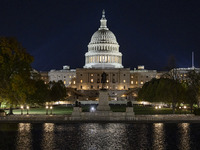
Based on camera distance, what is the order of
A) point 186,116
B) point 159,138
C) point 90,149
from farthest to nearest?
point 186,116, point 159,138, point 90,149

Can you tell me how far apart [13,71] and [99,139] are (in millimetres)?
26136

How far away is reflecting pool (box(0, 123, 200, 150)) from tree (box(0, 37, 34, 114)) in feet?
46.9

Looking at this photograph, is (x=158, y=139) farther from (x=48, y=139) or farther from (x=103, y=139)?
(x=48, y=139)

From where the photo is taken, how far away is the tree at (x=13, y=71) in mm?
49031

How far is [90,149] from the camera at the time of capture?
980 inches

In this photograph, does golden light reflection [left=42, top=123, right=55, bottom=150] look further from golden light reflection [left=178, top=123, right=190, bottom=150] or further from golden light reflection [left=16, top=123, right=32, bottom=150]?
golden light reflection [left=178, top=123, right=190, bottom=150]

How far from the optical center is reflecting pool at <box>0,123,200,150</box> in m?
26.0

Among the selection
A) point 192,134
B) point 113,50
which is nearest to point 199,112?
point 192,134

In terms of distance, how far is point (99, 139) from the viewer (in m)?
29.1

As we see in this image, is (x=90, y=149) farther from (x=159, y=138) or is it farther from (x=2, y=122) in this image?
(x=2, y=122)

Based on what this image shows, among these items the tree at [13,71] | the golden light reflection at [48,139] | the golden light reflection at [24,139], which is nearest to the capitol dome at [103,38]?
the tree at [13,71]

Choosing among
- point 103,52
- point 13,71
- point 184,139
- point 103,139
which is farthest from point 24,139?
point 103,52

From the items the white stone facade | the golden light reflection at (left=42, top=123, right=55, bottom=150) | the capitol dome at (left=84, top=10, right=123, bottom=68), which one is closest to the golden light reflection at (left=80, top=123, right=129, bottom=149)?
the golden light reflection at (left=42, top=123, right=55, bottom=150)

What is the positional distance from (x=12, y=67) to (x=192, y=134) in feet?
92.2
